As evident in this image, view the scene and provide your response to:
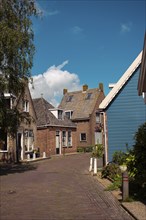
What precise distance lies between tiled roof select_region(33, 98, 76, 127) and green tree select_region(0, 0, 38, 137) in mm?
18289

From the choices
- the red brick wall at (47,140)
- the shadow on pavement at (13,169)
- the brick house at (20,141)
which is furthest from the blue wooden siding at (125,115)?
the red brick wall at (47,140)

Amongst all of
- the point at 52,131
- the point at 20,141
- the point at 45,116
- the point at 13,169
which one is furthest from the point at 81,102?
the point at 13,169

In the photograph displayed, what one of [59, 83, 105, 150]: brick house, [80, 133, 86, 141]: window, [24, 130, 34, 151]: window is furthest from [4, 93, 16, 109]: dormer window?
[80, 133, 86, 141]: window

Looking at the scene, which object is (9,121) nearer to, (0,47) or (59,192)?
(0,47)

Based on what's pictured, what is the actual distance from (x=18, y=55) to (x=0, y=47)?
1.33 m

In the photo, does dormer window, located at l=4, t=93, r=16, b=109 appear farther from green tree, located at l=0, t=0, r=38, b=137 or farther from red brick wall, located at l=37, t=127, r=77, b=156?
red brick wall, located at l=37, t=127, r=77, b=156

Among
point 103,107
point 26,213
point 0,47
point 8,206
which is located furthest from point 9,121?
point 26,213

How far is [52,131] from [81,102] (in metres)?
13.6

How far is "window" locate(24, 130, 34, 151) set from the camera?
3146 centimetres

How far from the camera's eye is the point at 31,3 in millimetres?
Result: 17422

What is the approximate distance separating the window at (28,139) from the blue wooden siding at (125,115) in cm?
1521

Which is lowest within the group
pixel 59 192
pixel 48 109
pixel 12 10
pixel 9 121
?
pixel 59 192

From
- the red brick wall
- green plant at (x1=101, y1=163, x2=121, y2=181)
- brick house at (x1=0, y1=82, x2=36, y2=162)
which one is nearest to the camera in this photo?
green plant at (x1=101, y1=163, x2=121, y2=181)

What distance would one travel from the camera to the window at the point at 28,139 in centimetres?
3146
